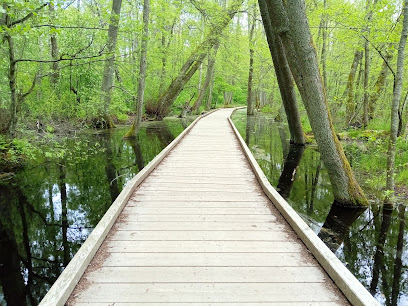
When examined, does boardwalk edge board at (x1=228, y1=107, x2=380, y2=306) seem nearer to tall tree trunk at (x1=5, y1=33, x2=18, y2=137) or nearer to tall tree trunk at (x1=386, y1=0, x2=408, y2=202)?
tall tree trunk at (x1=386, y1=0, x2=408, y2=202)

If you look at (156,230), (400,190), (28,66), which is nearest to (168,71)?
(28,66)

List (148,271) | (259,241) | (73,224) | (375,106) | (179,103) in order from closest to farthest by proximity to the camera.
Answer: (148,271), (259,241), (73,224), (375,106), (179,103)

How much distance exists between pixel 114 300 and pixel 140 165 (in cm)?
641

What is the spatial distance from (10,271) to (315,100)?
4845 mm

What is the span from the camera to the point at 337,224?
4.87 meters

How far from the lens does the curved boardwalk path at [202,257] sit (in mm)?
2090

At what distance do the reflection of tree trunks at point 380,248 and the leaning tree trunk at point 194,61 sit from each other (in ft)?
35.7

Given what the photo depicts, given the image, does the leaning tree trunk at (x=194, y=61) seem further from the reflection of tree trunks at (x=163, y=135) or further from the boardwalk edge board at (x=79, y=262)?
the boardwalk edge board at (x=79, y=262)

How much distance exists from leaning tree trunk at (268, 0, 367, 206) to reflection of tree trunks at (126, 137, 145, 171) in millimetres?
4677

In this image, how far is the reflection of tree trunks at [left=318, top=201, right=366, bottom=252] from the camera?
4395 mm

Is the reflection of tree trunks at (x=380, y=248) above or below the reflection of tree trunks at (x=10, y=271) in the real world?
below

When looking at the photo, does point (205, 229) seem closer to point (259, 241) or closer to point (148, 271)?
point (259, 241)

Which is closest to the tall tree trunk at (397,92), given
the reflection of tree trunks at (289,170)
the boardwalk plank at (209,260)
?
the reflection of tree trunks at (289,170)

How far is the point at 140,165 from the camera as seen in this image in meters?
8.30
